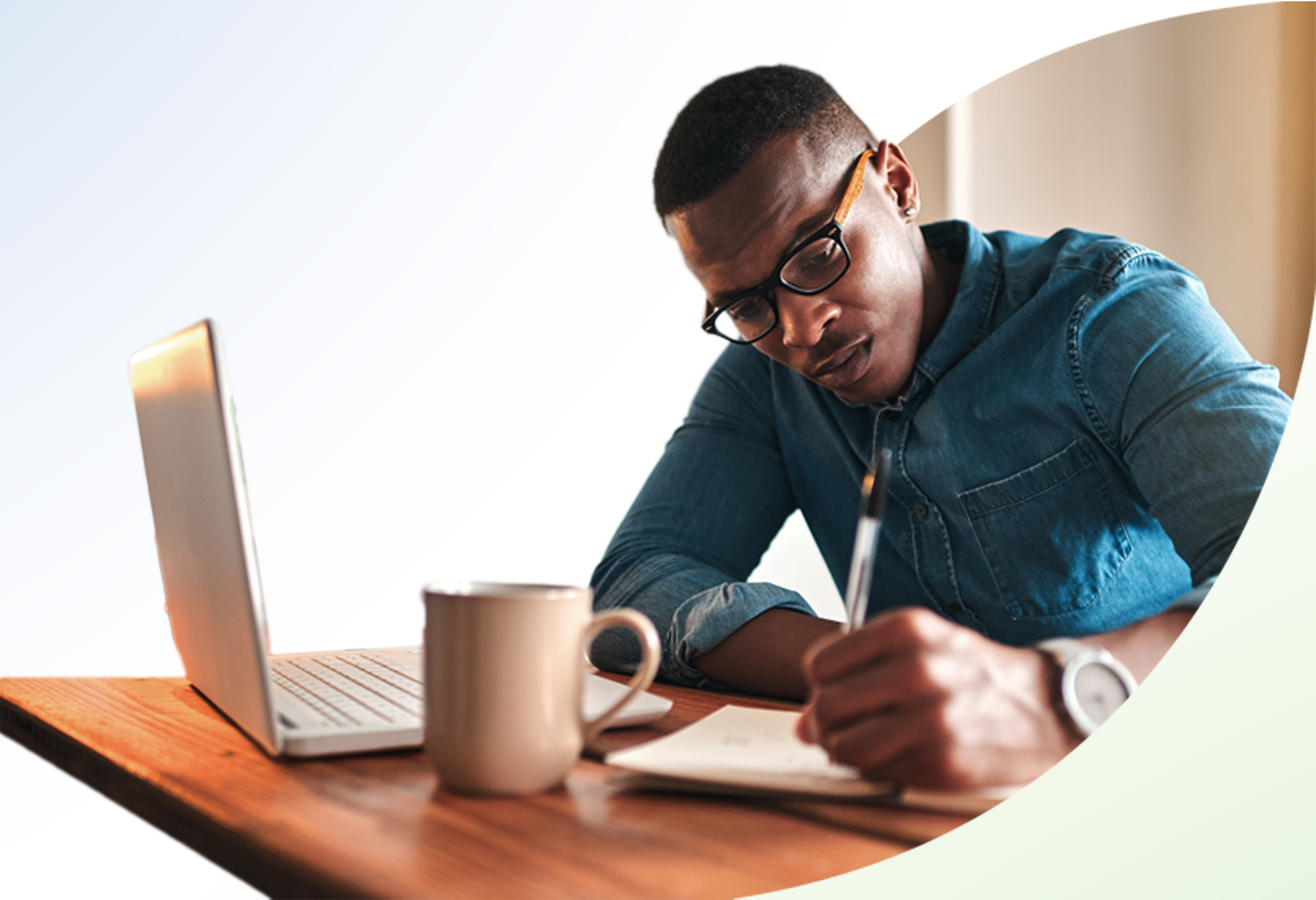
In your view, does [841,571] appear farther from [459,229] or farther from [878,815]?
[459,229]

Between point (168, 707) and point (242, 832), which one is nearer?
point (242, 832)

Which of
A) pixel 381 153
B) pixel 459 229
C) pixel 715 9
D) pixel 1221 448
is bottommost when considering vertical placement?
pixel 1221 448

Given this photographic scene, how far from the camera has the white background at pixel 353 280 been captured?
177cm

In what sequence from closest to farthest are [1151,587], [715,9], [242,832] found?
[242,832]
[1151,587]
[715,9]

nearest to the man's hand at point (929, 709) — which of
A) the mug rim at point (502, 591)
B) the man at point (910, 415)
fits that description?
the mug rim at point (502, 591)

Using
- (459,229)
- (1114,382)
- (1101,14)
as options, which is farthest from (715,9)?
(1114,382)

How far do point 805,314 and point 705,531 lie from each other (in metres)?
0.29

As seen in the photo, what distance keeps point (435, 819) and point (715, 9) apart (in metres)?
2.40

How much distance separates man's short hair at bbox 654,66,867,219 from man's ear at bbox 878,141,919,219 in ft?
0.15

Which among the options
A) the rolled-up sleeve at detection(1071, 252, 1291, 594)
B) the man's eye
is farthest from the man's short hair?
the rolled-up sleeve at detection(1071, 252, 1291, 594)

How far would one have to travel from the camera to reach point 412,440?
2184 mm

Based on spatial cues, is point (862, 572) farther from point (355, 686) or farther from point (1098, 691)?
point (355, 686)

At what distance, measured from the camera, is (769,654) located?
83cm

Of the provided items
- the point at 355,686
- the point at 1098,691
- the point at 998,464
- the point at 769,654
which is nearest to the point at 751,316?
the point at 998,464
